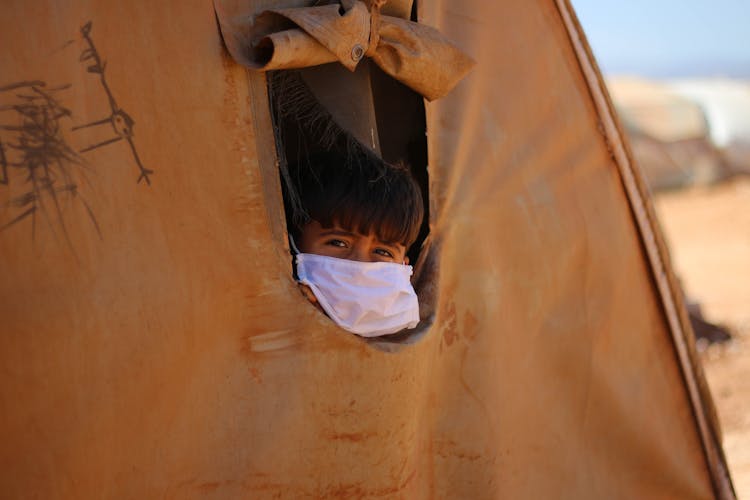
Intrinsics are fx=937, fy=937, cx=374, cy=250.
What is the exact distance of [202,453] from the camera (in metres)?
1.76

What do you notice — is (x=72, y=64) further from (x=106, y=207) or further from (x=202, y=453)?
(x=202, y=453)

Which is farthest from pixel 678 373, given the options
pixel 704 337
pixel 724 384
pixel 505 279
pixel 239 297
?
pixel 704 337

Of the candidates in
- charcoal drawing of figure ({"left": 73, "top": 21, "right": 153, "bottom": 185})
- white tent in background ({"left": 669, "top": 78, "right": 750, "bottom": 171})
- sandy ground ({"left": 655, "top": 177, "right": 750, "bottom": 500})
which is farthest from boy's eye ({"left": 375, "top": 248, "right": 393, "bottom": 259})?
white tent in background ({"left": 669, "top": 78, "right": 750, "bottom": 171})

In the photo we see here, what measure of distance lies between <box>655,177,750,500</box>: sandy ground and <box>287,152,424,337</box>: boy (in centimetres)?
223

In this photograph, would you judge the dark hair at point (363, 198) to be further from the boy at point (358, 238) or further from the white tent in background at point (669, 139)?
the white tent in background at point (669, 139)

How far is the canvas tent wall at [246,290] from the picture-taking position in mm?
1546

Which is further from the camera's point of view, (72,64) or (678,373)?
(678,373)

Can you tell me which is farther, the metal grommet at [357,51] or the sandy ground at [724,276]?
the sandy ground at [724,276]

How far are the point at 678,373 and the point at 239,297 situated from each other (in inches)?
68.6

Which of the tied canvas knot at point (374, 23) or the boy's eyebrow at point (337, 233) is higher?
the tied canvas knot at point (374, 23)

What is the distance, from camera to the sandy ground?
474 centimetres

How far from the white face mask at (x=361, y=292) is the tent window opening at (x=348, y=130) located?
0.23 feet

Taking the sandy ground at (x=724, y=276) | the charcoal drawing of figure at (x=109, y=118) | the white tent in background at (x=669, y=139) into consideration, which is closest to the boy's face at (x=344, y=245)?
the charcoal drawing of figure at (x=109, y=118)

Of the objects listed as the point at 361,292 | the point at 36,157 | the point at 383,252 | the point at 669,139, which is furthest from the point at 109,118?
the point at 669,139
